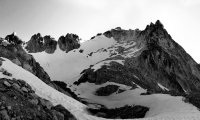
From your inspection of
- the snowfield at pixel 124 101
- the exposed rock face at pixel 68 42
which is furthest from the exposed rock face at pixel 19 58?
the exposed rock face at pixel 68 42

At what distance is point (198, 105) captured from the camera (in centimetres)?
4100

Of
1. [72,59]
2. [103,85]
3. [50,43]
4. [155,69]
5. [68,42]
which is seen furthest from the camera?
[50,43]

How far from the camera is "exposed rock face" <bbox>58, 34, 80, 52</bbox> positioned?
167 m

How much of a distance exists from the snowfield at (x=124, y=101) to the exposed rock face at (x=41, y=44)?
104 meters

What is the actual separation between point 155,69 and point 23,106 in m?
92.9

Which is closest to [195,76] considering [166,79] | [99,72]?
[166,79]

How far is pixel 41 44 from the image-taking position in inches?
6988

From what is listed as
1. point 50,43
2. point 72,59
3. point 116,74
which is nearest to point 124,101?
point 116,74

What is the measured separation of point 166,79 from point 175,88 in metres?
5.66

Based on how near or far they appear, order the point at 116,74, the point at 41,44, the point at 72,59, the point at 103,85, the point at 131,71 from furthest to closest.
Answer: the point at 41,44
the point at 72,59
the point at 131,71
the point at 116,74
the point at 103,85

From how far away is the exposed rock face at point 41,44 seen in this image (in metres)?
170

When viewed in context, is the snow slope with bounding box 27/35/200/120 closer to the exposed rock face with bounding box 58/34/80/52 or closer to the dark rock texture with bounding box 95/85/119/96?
the dark rock texture with bounding box 95/85/119/96

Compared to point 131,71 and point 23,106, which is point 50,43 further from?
point 23,106

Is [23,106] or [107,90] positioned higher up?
[107,90]
